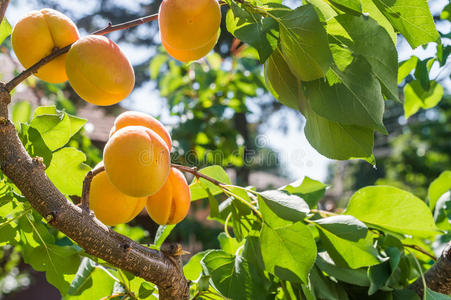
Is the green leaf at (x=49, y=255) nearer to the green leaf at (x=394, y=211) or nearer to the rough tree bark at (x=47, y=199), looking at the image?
the rough tree bark at (x=47, y=199)

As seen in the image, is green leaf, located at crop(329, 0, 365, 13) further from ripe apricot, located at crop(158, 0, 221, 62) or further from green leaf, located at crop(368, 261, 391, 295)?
green leaf, located at crop(368, 261, 391, 295)

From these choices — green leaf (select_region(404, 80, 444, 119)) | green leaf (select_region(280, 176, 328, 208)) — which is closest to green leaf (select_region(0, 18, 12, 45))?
green leaf (select_region(280, 176, 328, 208))

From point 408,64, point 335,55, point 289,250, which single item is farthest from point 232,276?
point 408,64

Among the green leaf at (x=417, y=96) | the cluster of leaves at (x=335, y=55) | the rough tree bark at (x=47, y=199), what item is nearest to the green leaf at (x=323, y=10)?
the cluster of leaves at (x=335, y=55)

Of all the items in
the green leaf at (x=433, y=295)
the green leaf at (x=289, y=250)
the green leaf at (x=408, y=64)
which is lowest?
the green leaf at (x=433, y=295)

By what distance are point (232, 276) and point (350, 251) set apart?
160 mm

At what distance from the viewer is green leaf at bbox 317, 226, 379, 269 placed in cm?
56

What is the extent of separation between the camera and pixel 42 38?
40 centimetres

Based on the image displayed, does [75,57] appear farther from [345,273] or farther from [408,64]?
[408,64]

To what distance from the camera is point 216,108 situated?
177 cm

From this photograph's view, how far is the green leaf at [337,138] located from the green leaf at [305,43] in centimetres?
5

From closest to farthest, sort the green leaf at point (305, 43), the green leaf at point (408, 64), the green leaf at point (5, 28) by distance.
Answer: the green leaf at point (305, 43)
the green leaf at point (5, 28)
the green leaf at point (408, 64)

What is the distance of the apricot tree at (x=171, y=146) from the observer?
37 centimetres

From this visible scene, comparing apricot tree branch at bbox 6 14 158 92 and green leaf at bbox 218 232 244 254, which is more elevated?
apricot tree branch at bbox 6 14 158 92
